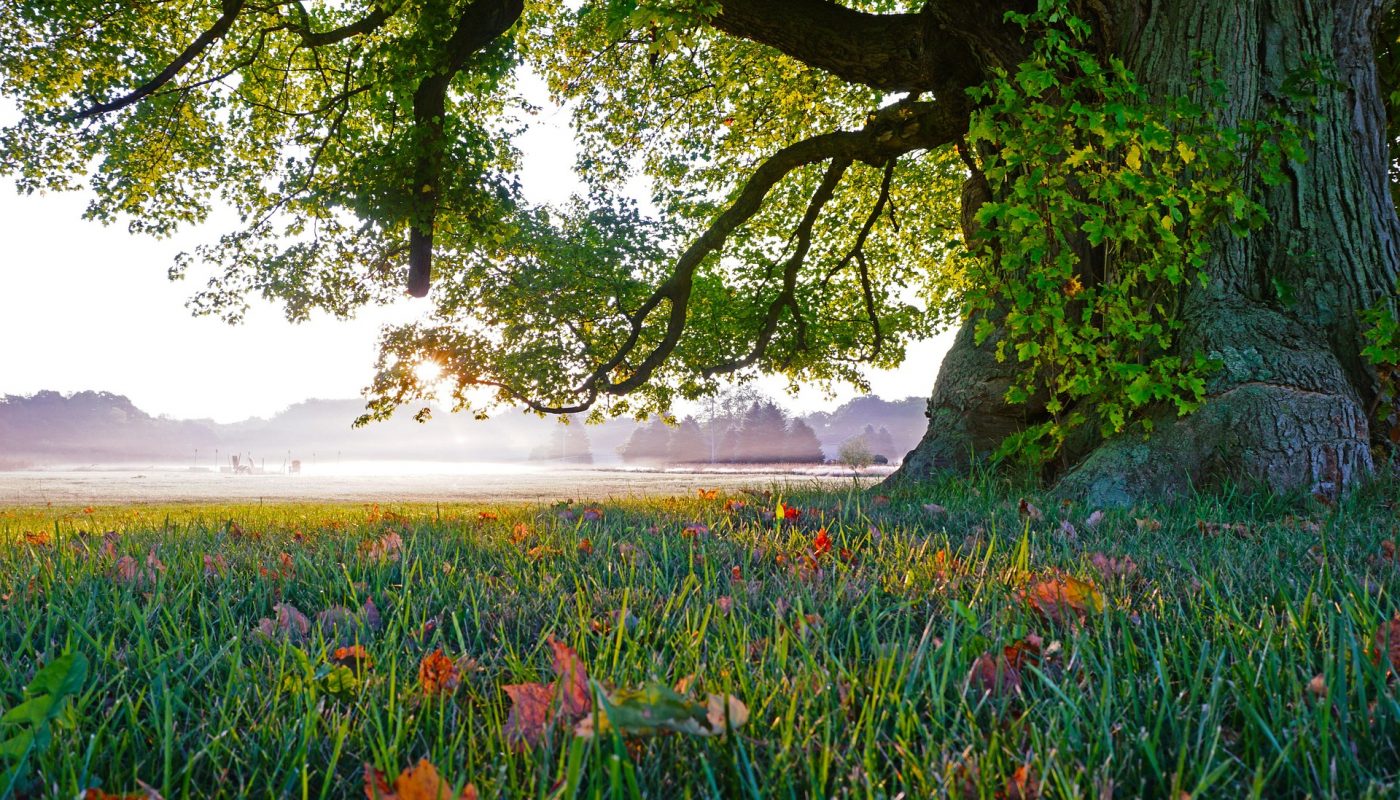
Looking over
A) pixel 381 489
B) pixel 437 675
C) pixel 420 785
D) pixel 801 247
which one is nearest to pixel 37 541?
pixel 437 675

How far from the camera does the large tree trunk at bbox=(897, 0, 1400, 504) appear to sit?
4.41 meters

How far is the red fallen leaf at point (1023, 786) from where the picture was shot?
1000mm

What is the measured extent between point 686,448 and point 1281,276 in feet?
340

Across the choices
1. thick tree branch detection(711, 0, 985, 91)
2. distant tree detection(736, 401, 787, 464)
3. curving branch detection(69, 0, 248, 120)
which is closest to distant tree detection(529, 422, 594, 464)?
distant tree detection(736, 401, 787, 464)

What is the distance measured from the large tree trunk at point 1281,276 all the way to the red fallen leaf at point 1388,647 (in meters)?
2.96

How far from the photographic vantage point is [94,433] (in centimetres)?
19900

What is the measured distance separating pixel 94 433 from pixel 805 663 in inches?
9919

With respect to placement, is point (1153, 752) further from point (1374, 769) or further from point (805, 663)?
point (805, 663)

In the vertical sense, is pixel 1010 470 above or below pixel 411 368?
below

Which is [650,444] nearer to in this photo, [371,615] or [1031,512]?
[1031,512]

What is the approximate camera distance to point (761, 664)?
1378mm

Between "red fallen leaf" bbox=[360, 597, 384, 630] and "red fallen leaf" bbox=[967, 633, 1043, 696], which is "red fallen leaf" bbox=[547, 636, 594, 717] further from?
"red fallen leaf" bbox=[360, 597, 384, 630]

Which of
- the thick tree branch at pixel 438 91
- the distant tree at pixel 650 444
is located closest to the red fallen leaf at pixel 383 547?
the thick tree branch at pixel 438 91

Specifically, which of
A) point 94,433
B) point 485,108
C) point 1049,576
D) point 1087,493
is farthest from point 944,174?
point 94,433
